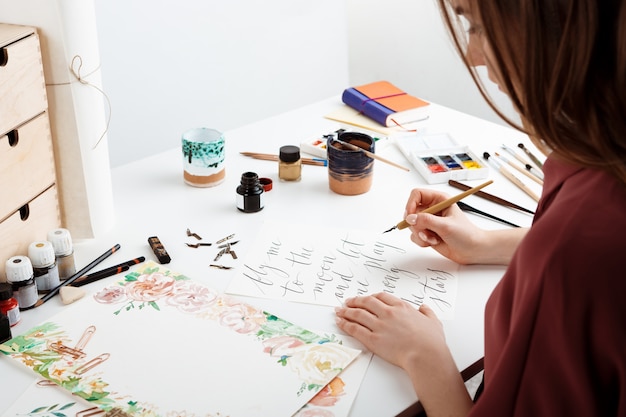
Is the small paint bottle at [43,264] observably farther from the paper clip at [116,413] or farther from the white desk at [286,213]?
the paper clip at [116,413]

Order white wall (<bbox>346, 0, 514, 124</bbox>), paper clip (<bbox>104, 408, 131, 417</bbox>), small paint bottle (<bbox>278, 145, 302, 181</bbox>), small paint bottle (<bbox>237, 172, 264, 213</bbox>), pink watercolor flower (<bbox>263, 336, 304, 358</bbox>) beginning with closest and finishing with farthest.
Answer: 1. paper clip (<bbox>104, 408, 131, 417</bbox>)
2. pink watercolor flower (<bbox>263, 336, 304, 358</bbox>)
3. small paint bottle (<bbox>237, 172, 264, 213</bbox>)
4. small paint bottle (<bbox>278, 145, 302, 181</bbox>)
5. white wall (<bbox>346, 0, 514, 124</bbox>)

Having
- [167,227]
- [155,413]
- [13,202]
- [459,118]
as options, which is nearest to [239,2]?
[459,118]

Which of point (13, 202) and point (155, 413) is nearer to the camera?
point (155, 413)

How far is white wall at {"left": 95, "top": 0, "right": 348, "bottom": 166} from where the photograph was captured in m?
2.20

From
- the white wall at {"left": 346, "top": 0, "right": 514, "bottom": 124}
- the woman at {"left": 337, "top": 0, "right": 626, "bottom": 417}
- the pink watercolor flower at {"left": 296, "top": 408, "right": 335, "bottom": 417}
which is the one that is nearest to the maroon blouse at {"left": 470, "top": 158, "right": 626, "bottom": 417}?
the woman at {"left": 337, "top": 0, "right": 626, "bottom": 417}

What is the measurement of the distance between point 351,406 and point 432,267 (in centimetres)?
36

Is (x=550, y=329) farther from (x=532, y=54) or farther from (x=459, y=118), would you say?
(x=459, y=118)

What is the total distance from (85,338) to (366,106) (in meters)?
0.95

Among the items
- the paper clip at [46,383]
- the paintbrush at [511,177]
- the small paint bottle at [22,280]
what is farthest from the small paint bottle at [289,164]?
the paper clip at [46,383]

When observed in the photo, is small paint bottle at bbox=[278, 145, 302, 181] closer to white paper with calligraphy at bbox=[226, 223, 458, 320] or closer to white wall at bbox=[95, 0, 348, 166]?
white paper with calligraphy at bbox=[226, 223, 458, 320]

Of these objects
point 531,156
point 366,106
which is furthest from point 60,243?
point 531,156

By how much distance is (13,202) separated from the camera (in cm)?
109

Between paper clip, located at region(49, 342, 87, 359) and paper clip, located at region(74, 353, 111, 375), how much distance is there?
18mm

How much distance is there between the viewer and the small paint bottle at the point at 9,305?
1.00 m
